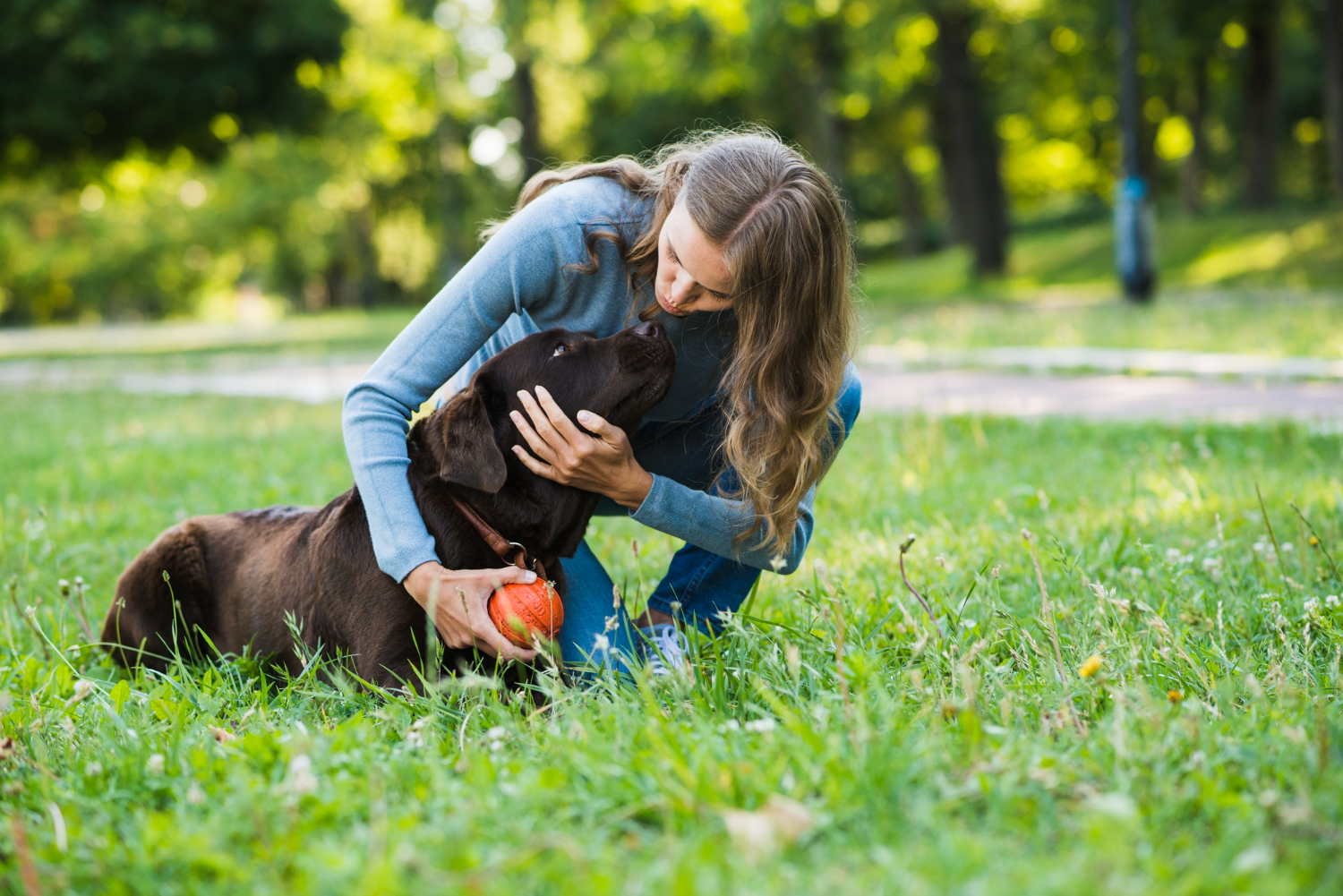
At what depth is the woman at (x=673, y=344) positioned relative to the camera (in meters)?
2.85

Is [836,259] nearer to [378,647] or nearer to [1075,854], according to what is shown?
[378,647]

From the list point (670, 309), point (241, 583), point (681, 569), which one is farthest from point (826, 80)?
point (241, 583)

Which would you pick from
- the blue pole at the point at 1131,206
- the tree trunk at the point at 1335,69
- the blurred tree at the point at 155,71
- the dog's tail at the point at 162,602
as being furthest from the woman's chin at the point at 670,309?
the tree trunk at the point at 1335,69

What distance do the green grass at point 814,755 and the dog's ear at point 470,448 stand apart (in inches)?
21.8

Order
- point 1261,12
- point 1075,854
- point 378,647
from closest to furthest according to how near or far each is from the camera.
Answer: point 1075,854, point 378,647, point 1261,12

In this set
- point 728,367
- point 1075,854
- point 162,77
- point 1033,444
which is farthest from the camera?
point 162,77

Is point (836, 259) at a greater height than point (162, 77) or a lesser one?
lesser

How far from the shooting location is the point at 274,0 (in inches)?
734

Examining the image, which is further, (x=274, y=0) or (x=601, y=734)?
(x=274, y=0)

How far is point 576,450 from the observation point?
9.37 ft

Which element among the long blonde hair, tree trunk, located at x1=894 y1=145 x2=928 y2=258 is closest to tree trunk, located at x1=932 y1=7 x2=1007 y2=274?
tree trunk, located at x1=894 y1=145 x2=928 y2=258

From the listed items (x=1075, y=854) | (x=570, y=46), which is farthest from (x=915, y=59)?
(x=1075, y=854)

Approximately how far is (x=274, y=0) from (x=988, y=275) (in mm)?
15985

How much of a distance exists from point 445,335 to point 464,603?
0.80 m
